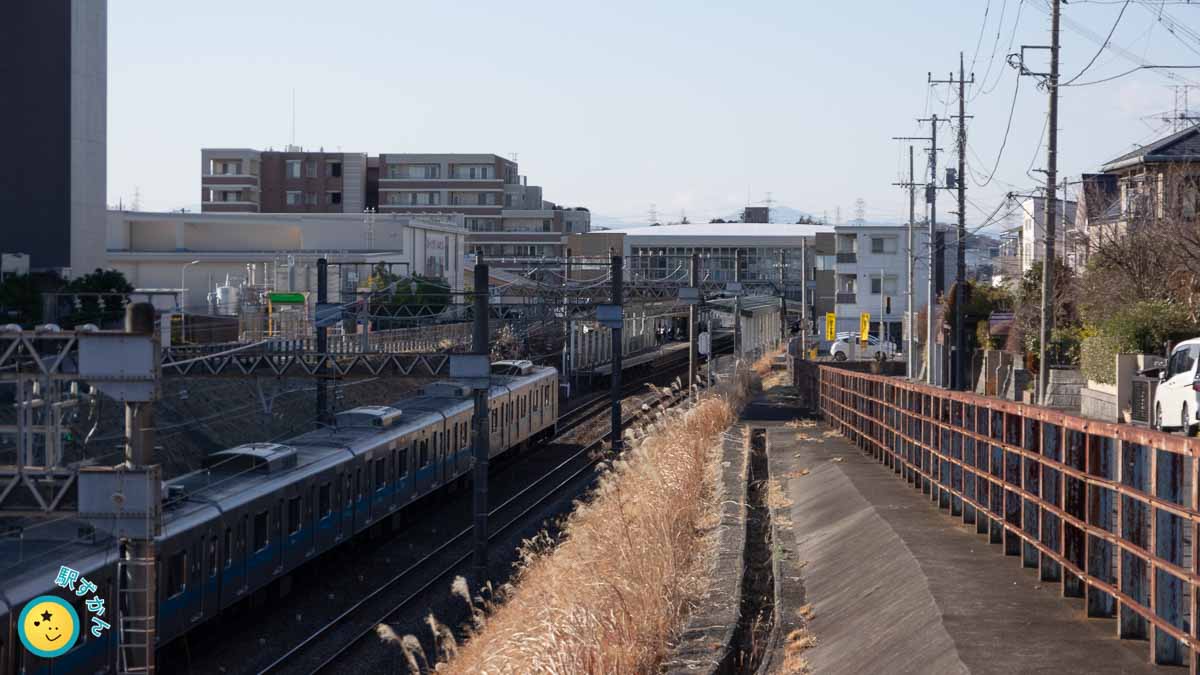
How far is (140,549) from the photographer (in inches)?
480

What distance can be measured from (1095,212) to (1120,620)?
115 feet

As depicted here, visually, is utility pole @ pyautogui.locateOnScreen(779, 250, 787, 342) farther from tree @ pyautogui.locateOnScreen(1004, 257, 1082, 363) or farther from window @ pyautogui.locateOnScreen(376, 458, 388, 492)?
window @ pyautogui.locateOnScreen(376, 458, 388, 492)

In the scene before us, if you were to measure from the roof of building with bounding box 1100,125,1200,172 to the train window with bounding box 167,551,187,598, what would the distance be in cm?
3131

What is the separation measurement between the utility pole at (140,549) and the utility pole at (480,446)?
333 inches

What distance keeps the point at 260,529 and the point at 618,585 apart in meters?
8.52

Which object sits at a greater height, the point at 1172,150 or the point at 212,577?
the point at 1172,150

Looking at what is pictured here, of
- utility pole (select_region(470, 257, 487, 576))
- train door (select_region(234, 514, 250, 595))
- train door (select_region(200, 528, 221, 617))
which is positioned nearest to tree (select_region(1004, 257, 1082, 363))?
utility pole (select_region(470, 257, 487, 576))

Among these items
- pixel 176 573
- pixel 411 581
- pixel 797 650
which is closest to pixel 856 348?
pixel 411 581

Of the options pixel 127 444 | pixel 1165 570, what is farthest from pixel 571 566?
pixel 1165 570

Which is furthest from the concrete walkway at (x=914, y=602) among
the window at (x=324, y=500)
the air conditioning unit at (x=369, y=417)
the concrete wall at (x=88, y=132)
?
the concrete wall at (x=88, y=132)

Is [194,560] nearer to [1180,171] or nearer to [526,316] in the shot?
[526,316]

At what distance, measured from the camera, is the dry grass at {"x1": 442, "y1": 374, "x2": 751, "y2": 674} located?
8.48 metres

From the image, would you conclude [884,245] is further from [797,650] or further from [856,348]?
[797,650]

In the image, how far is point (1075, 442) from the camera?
870cm
